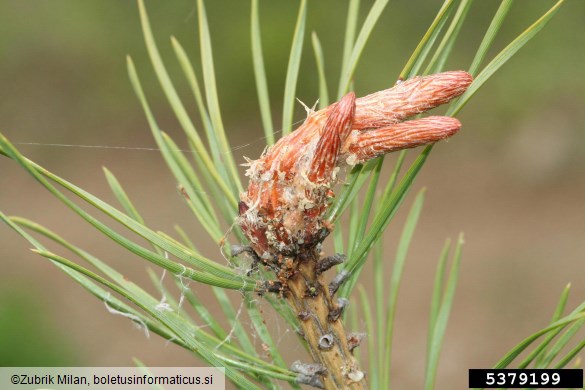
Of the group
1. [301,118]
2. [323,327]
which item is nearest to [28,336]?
[301,118]

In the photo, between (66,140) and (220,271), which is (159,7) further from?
(220,271)

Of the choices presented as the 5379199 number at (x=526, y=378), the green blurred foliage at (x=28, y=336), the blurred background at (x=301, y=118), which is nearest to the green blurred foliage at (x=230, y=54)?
the blurred background at (x=301, y=118)

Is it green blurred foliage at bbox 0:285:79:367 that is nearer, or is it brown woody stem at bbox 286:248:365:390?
brown woody stem at bbox 286:248:365:390

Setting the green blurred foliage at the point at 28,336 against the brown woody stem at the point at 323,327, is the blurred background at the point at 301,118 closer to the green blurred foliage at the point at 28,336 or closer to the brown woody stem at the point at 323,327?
the green blurred foliage at the point at 28,336

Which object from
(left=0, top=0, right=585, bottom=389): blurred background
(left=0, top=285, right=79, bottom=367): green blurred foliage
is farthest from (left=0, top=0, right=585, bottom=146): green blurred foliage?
(left=0, top=285, right=79, bottom=367): green blurred foliage

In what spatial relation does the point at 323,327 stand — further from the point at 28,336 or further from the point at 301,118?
the point at 28,336

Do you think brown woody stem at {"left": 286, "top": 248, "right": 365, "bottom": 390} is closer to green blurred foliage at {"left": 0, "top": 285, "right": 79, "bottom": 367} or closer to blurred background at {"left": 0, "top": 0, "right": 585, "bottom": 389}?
blurred background at {"left": 0, "top": 0, "right": 585, "bottom": 389}

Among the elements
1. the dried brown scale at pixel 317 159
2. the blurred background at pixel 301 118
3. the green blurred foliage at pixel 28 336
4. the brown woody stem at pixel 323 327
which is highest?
the blurred background at pixel 301 118
